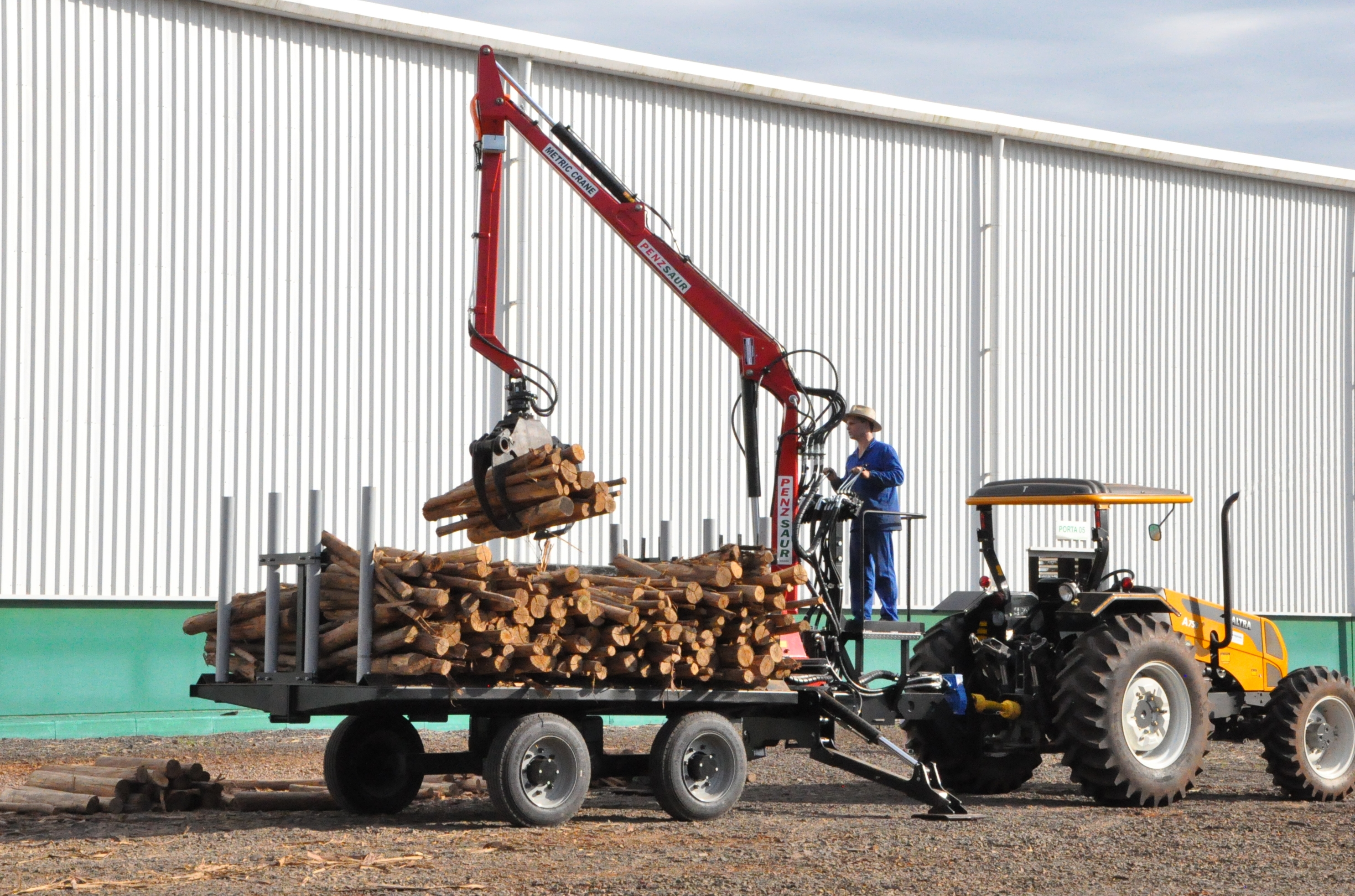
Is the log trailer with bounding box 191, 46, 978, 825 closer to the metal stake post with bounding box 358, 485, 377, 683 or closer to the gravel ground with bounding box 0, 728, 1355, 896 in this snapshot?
the metal stake post with bounding box 358, 485, 377, 683

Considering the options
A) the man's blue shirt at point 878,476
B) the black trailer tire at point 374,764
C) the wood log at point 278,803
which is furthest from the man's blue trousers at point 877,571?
the wood log at point 278,803

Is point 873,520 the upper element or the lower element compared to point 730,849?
upper

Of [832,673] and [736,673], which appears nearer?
[736,673]

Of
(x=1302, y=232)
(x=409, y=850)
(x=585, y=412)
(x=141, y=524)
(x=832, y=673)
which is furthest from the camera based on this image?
(x=1302, y=232)

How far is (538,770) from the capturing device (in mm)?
9672

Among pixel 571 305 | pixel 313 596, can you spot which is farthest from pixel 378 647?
pixel 571 305

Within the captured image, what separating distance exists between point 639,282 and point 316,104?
4206 mm

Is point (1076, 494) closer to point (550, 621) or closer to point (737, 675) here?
point (737, 675)

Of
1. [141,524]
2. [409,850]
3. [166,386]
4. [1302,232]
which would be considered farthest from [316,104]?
[1302,232]

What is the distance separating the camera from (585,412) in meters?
18.7

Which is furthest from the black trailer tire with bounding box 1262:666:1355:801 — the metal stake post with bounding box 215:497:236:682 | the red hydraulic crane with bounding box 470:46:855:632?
the metal stake post with bounding box 215:497:236:682

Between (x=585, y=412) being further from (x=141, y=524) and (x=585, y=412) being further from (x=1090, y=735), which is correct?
(x=1090, y=735)

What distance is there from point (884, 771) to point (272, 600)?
4.04 meters

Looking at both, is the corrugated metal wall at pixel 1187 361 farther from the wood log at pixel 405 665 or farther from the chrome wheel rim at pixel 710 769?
the wood log at pixel 405 665
